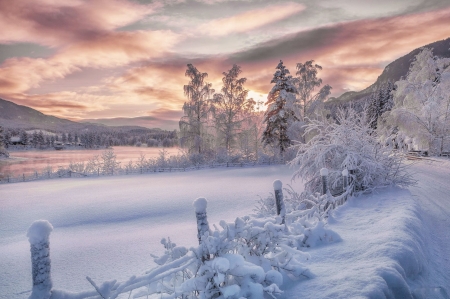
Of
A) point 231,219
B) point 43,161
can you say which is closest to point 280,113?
point 231,219

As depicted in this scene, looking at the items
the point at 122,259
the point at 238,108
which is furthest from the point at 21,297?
the point at 238,108

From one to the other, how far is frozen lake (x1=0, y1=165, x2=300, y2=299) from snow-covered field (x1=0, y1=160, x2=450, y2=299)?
0.03m

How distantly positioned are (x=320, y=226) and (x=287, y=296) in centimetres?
182

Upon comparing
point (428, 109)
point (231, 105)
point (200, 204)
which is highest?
point (231, 105)

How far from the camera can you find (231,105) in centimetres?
2900

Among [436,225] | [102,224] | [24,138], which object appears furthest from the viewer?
[24,138]

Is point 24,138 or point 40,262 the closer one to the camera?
point 40,262

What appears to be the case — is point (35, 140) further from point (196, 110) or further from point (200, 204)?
point (200, 204)

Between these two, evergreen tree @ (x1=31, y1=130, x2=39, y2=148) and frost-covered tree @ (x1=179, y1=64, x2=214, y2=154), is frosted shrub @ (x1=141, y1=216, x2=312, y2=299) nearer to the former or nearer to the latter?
frost-covered tree @ (x1=179, y1=64, x2=214, y2=154)

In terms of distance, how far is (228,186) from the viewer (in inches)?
627

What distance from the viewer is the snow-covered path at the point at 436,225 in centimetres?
374

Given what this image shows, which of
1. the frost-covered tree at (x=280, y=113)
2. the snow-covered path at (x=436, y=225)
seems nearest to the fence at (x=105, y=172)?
the frost-covered tree at (x=280, y=113)

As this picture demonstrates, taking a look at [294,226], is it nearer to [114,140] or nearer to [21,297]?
[21,297]

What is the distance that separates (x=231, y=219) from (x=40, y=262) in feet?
23.4
